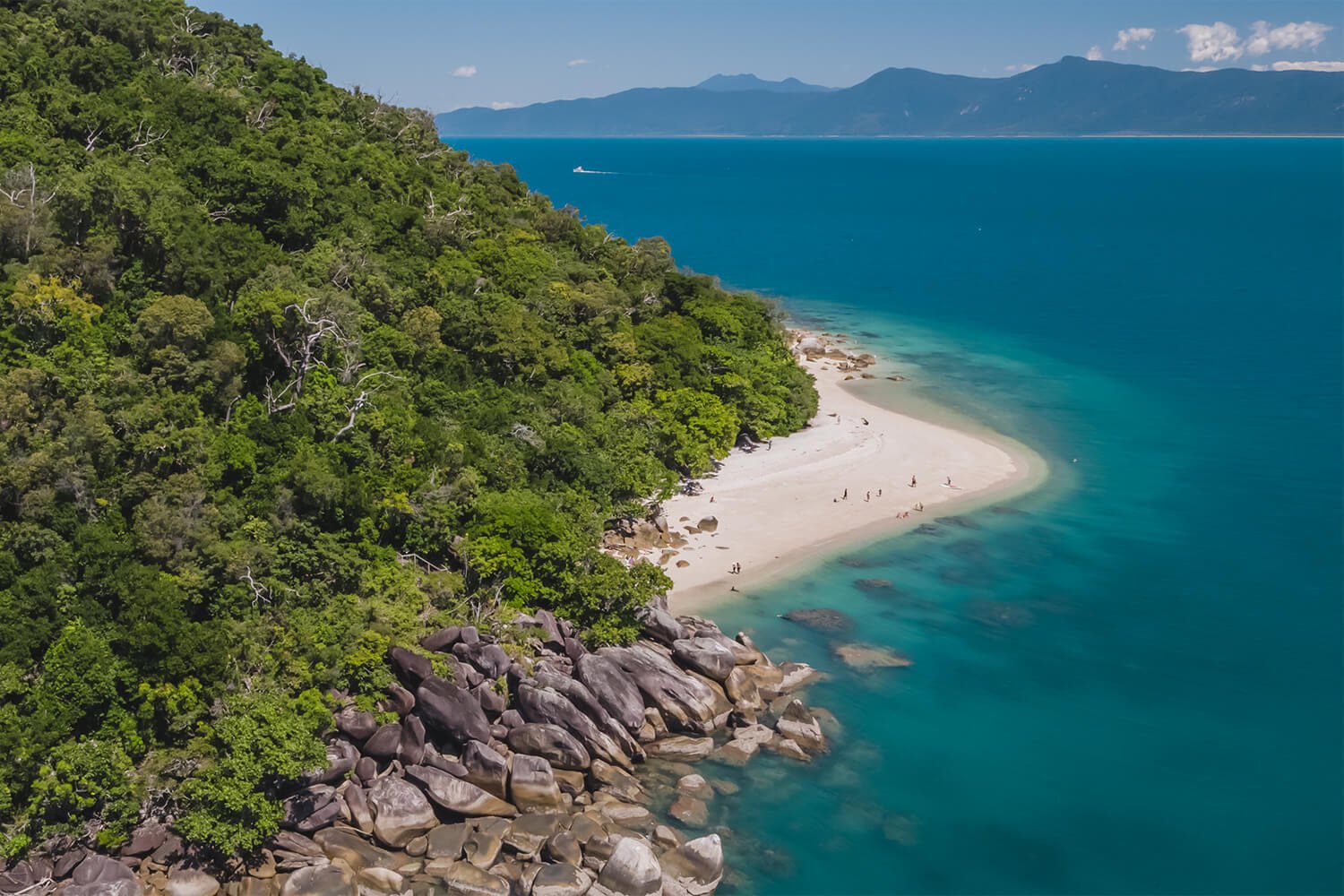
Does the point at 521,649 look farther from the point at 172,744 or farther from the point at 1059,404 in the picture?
the point at 1059,404

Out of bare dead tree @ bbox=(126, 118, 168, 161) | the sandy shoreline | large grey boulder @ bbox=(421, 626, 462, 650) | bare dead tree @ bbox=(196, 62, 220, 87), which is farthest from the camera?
bare dead tree @ bbox=(196, 62, 220, 87)

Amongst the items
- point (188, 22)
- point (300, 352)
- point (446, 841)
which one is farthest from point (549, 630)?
point (188, 22)

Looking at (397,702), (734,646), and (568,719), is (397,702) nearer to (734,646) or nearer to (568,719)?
(568,719)

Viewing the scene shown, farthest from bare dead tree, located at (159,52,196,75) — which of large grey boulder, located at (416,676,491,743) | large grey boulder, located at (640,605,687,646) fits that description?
large grey boulder, located at (416,676,491,743)

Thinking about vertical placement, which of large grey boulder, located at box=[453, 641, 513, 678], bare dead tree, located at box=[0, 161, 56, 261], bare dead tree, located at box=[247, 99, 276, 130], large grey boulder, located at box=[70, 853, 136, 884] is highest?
bare dead tree, located at box=[247, 99, 276, 130]

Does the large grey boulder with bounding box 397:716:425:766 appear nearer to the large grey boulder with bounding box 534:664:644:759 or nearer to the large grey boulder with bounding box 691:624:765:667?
the large grey boulder with bounding box 534:664:644:759

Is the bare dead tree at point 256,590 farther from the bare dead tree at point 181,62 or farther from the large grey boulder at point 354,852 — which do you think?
the bare dead tree at point 181,62

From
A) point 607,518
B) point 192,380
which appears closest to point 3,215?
point 192,380
